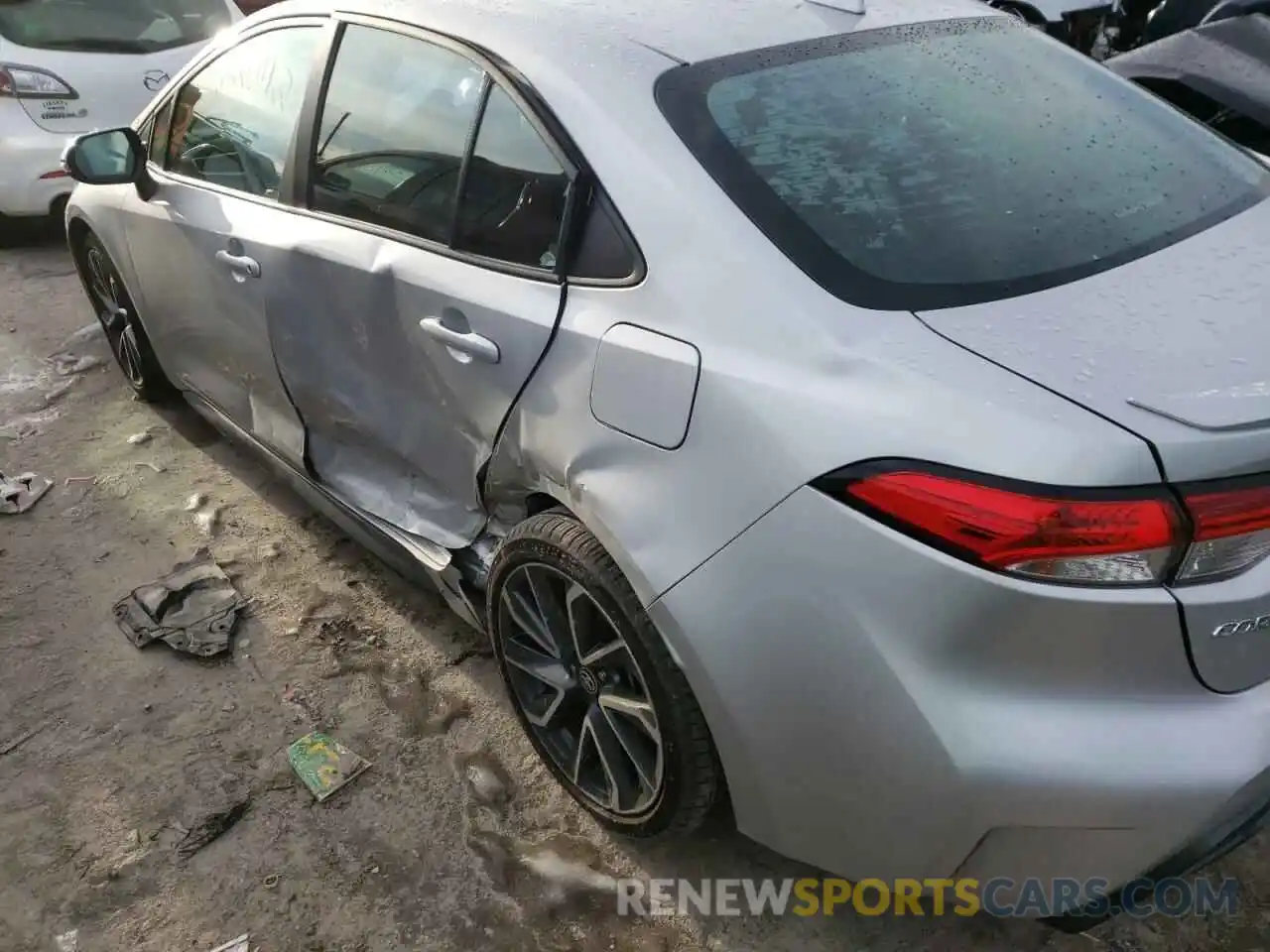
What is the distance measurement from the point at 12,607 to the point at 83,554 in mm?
278

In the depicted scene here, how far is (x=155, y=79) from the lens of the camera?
541 cm

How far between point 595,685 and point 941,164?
1194 mm

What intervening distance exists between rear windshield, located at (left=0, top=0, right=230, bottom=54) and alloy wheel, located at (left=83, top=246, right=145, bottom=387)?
80.2 inches

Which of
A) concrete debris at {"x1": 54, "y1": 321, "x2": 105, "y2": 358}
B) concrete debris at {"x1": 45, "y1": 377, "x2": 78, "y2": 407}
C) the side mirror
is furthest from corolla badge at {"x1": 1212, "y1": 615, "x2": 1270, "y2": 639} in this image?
concrete debris at {"x1": 54, "y1": 321, "x2": 105, "y2": 358}

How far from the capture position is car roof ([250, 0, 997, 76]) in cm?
195

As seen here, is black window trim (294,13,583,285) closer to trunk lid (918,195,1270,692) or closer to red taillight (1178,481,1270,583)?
trunk lid (918,195,1270,692)

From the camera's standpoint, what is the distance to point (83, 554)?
3.25m

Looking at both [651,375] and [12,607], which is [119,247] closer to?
[12,607]

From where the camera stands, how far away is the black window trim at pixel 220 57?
2.53 meters

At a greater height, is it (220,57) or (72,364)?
(220,57)

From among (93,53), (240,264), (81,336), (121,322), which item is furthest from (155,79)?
(240,264)

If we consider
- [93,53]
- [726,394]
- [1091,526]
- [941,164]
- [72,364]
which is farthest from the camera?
[93,53]

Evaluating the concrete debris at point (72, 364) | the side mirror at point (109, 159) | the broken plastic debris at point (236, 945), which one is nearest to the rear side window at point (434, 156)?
the side mirror at point (109, 159)

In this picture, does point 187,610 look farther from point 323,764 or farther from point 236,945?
point 236,945
